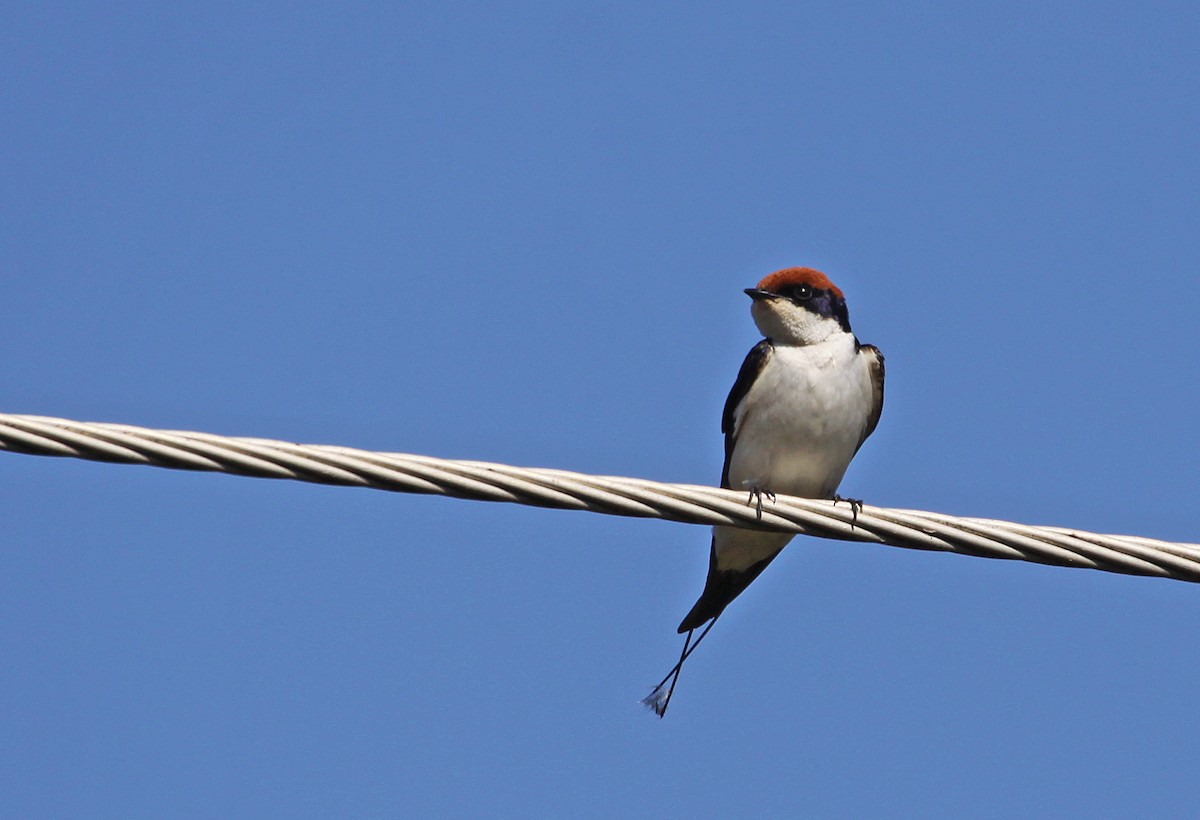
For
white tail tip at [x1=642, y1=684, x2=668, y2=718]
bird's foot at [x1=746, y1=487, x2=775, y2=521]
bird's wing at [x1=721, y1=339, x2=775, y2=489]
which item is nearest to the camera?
bird's foot at [x1=746, y1=487, x2=775, y2=521]

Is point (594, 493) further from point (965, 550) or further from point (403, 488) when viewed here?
point (965, 550)

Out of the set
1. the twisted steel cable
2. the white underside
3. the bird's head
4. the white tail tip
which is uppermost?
the bird's head

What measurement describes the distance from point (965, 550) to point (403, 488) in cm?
129

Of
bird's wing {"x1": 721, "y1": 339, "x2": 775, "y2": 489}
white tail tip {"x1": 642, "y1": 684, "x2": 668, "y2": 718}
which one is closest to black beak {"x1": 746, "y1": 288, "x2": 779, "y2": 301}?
bird's wing {"x1": 721, "y1": 339, "x2": 775, "y2": 489}

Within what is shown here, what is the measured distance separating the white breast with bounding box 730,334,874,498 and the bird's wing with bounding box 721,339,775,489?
0.03 m

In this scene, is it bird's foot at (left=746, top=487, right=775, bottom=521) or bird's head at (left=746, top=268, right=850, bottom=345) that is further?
bird's head at (left=746, top=268, right=850, bottom=345)

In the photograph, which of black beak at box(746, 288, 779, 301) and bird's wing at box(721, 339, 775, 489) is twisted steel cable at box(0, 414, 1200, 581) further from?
black beak at box(746, 288, 779, 301)

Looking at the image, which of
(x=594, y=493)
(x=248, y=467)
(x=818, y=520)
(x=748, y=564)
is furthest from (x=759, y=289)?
(x=248, y=467)

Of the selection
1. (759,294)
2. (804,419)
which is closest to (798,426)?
(804,419)

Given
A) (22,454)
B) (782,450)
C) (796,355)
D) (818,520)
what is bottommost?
(22,454)

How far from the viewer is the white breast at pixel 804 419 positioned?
580 centimetres

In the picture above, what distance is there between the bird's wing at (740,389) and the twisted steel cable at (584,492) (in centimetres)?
222

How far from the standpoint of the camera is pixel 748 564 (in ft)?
19.5

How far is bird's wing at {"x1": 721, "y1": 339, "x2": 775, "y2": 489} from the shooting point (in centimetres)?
602
